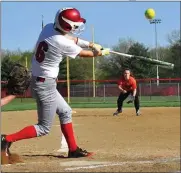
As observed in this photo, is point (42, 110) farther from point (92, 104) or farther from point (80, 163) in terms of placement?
point (92, 104)

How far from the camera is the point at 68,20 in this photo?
5867 millimetres

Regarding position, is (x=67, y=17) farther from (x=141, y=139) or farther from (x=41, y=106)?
(x=141, y=139)

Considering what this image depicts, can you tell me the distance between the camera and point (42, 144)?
7.92 m

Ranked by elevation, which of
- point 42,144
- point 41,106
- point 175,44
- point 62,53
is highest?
point 175,44

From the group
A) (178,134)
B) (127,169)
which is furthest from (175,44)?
(127,169)

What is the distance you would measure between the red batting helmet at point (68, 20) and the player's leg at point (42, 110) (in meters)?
0.71

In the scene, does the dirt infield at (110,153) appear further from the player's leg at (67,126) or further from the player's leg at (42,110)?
the player's leg at (42,110)

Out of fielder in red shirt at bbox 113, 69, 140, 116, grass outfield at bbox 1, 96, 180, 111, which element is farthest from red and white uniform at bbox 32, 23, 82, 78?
grass outfield at bbox 1, 96, 180, 111

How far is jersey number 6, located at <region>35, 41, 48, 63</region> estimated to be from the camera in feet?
18.9

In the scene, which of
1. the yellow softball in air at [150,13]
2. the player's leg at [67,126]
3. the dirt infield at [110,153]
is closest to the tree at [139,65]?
the yellow softball in air at [150,13]

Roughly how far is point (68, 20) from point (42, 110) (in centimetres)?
121

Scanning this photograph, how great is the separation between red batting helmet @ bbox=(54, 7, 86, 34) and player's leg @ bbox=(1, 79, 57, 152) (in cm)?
71

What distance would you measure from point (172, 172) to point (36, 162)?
5.63 ft

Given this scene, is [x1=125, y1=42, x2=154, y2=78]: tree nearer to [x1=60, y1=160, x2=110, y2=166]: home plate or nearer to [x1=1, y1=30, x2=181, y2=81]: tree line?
[x1=1, y1=30, x2=181, y2=81]: tree line
